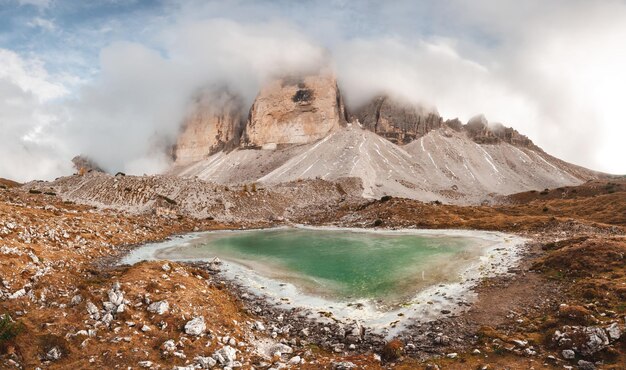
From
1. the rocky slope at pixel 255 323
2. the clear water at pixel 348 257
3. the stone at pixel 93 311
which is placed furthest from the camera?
the clear water at pixel 348 257

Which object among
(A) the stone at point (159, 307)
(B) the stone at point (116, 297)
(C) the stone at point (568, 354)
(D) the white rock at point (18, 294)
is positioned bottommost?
(D) the white rock at point (18, 294)

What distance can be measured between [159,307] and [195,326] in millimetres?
2766

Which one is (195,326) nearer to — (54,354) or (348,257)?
(54,354)

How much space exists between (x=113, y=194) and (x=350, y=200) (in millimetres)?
59482

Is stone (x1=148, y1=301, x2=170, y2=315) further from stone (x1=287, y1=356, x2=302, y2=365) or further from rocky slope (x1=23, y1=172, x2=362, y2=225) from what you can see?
rocky slope (x1=23, y1=172, x2=362, y2=225)

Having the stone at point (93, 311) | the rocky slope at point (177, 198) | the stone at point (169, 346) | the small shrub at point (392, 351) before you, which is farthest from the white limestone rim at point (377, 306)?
the rocky slope at point (177, 198)

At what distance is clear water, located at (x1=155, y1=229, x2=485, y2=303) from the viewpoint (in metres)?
29.7

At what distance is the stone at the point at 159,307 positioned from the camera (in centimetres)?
1922

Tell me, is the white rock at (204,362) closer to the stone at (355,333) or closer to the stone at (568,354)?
the stone at (355,333)

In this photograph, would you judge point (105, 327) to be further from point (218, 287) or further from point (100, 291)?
point (218, 287)

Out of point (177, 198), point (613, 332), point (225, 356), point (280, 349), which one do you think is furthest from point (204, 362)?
point (177, 198)

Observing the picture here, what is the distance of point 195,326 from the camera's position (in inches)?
Answer: 715

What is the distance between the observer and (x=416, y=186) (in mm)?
164500

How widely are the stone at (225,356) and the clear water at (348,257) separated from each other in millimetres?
11320
